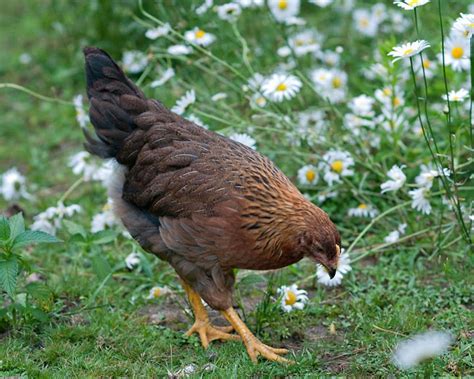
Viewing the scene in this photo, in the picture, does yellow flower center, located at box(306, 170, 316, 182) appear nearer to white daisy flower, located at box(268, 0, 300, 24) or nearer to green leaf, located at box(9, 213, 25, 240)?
white daisy flower, located at box(268, 0, 300, 24)

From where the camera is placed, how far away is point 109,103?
14.7ft

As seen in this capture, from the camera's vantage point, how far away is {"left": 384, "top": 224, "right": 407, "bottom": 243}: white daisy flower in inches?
191

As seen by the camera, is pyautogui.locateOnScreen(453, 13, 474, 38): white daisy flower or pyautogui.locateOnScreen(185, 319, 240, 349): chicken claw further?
pyautogui.locateOnScreen(185, 319, 240, 349): chicken claw

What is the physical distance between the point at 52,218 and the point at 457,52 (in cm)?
282

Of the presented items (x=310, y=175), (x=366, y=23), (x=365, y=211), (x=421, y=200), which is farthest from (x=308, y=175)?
(x=366, y=23)

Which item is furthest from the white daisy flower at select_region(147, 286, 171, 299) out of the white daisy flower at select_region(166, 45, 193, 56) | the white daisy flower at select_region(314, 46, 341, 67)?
the white daisy flower at select_region(314, 46, 341, 67)

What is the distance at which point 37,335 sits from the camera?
416cm

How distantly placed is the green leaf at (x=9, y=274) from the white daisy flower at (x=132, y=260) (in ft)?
3.40

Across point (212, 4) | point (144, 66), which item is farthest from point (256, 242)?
point (144, 66)

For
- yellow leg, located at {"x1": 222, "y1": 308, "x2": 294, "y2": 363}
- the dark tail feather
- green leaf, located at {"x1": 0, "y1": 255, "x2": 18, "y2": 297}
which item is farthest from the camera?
the dark tail feather

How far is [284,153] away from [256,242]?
149 cm

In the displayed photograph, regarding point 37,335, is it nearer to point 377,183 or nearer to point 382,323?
point 382,323

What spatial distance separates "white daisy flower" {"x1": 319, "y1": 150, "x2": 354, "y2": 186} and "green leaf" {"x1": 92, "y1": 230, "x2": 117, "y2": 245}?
4.72 feet

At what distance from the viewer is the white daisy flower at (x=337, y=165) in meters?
5.15
